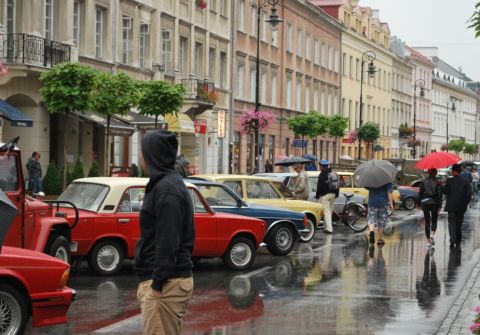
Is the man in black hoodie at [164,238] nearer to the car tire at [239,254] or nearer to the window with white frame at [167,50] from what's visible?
the car tire at [239,254]

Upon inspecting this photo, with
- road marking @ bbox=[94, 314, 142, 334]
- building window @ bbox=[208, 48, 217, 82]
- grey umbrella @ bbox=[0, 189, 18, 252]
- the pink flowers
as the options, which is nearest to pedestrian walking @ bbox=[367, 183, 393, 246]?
road marking @ bbox=[94, 314, 142, 334]

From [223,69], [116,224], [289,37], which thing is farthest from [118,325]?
[289,37]

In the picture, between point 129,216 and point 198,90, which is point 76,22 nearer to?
point 198,90

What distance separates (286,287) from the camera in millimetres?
13977

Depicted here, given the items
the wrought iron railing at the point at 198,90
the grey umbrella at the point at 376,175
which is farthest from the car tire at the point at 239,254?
the wrought iron railing at the point at 198,90

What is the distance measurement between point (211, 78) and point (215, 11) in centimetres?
318

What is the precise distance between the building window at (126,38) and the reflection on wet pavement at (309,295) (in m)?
18.9

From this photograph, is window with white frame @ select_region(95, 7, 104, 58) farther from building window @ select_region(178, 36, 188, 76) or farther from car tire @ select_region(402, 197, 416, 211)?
car tire @ select_region(402, 197, 416, 211)

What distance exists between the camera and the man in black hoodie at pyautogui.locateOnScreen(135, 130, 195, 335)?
5980 millimetres

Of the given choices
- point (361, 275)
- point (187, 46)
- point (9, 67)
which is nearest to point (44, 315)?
point (361, 275)

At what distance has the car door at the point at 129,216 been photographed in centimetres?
1475

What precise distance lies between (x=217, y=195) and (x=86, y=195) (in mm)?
3267

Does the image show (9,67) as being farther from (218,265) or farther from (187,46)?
(187,46)

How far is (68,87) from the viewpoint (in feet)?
85.3
